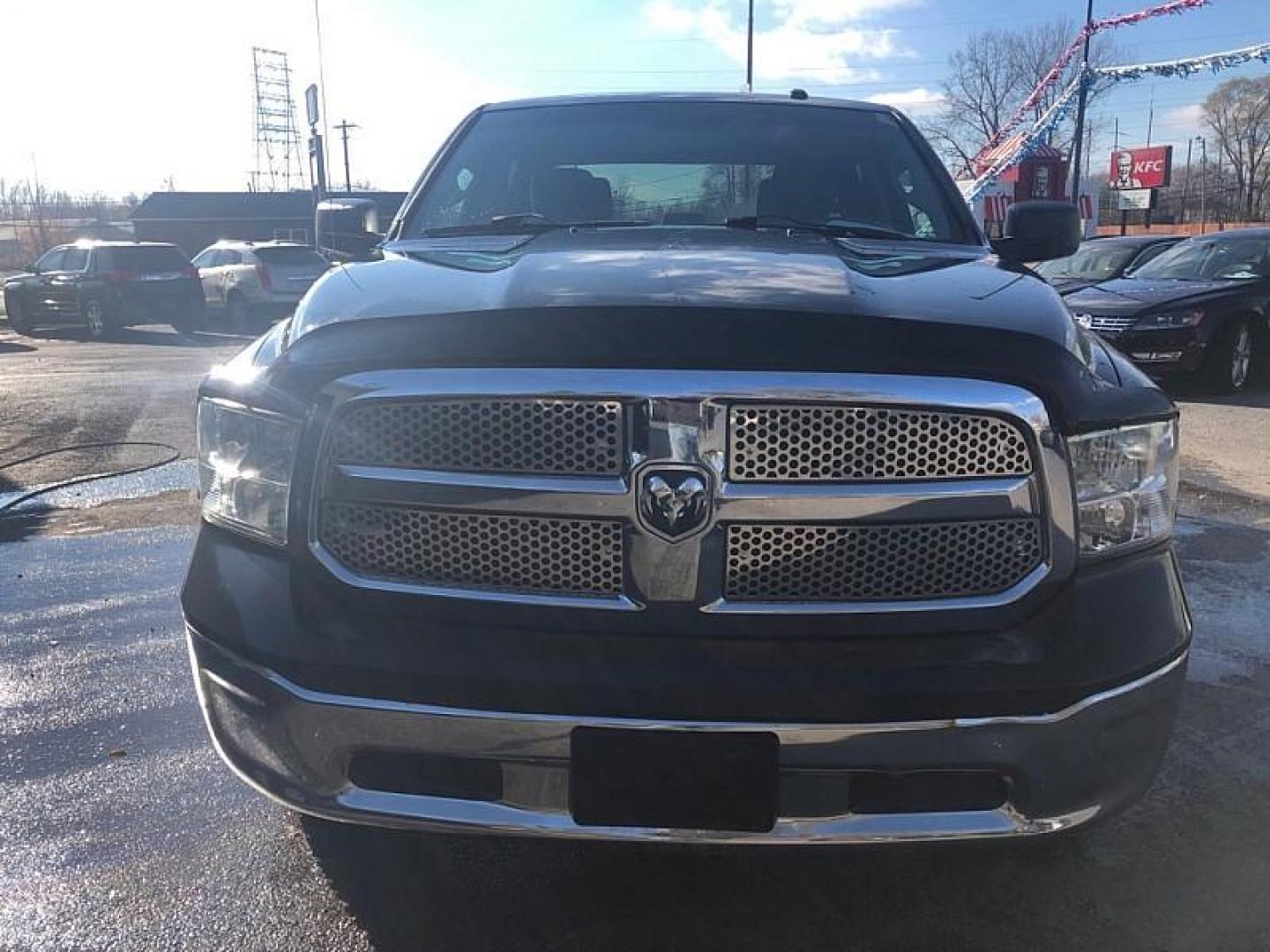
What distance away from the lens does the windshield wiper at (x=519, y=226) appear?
314 cm

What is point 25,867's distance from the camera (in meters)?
2.52

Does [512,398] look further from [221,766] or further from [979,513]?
[221,766]

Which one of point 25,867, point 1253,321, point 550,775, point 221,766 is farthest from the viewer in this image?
point 1253,321

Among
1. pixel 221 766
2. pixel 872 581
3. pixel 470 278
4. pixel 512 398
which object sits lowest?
pixel 221 766

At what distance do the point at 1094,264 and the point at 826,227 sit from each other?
39.5 feet

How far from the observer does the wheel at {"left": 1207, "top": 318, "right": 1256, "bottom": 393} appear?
1009cm

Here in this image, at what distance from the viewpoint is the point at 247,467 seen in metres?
2.08

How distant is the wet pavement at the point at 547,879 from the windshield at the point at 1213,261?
9446 millimetres

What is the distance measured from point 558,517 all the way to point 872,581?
0.57m

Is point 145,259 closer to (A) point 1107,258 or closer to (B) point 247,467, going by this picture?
(A) point 1107,258

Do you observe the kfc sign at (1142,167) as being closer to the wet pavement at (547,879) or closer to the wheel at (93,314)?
the wheel at (93,314)

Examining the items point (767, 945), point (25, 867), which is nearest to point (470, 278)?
point (767, 945)

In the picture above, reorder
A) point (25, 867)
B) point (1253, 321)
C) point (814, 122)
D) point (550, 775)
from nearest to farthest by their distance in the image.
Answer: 1. point (550, 775)
2. point (25, 867)
3. point (814, 122)
4. point (1253, 321)

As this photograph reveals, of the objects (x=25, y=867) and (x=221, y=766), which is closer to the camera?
(x=25, y=867)
